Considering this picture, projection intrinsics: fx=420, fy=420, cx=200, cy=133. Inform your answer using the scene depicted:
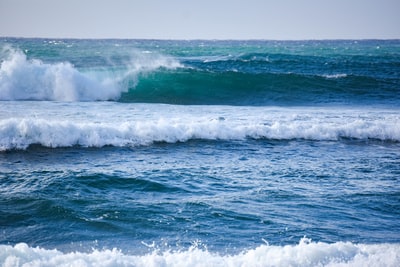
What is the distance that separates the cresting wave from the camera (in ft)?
12.9

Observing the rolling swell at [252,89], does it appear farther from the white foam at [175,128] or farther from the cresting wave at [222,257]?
the cresting wave at [222,257]

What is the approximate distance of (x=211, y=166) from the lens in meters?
8.08

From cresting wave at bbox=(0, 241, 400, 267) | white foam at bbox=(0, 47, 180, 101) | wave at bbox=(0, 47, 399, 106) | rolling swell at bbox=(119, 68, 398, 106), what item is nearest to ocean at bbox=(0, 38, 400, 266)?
cresting wave at bbox=(0, 241, 400, 267)

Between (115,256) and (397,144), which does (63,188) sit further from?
(397,144)

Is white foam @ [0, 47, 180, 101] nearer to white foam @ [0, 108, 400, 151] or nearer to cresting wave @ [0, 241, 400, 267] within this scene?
white foam @ [0, 108, 400, 151]

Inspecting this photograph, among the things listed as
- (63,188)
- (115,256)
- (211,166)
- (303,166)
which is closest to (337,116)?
(303,166)

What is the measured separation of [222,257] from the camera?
4262mm

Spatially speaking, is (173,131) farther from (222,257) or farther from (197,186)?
(222,257)

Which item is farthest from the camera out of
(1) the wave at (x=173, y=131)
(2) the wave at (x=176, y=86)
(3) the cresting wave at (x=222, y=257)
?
(2) the wave at (x=176, y=86)

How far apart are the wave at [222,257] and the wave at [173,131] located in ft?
17.8

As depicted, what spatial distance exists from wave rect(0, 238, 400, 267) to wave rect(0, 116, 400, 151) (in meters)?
5.43

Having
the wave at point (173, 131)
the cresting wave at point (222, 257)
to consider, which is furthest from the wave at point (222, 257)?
the wave at point (173, 131)

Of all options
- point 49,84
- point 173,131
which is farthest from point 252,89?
point 173,131

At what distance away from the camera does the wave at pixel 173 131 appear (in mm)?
9398
